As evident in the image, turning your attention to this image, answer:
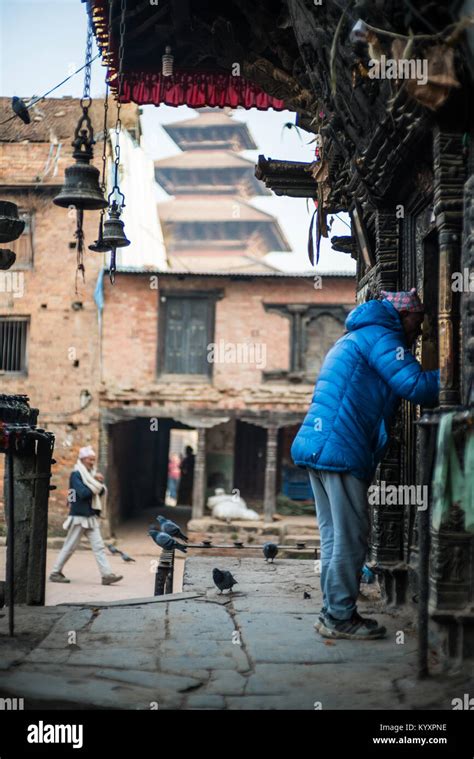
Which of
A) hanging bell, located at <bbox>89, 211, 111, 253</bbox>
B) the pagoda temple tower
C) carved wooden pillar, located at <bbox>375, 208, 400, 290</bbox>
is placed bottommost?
carved wooden pillar, located at <bbox>375, 208, 400, 290</bbox>

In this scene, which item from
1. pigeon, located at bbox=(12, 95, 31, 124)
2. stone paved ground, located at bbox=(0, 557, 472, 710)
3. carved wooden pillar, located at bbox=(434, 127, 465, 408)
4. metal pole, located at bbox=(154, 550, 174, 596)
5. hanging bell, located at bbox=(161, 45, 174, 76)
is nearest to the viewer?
stone paved ground, located at bbox=(0, 557, 472, 710)

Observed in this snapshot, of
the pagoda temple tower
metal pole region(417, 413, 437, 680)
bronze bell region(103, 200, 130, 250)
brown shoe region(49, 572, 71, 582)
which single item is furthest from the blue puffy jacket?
the pagoda temple tower

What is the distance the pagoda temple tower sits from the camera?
47125mm

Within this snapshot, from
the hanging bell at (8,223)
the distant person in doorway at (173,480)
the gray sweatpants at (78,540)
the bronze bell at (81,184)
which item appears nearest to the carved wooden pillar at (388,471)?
the hanging bell at (8,223)

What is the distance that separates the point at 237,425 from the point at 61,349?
18.1ft

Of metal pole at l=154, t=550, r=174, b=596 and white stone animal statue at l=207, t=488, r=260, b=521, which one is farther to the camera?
white stone animal statue at l=207, t=488, r=260, b=521

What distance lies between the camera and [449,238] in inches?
187

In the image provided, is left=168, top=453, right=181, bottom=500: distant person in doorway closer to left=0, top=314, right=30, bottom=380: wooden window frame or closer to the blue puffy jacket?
left=0, top=314, right=30, bottom=380: wooden window frame

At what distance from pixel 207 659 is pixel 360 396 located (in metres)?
1.74

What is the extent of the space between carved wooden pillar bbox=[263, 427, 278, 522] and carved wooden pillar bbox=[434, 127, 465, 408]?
1779 centimetres

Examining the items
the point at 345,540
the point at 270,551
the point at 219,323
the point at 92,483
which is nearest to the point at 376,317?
the point at 345,540

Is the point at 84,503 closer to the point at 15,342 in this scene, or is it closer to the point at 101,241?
the point at 101,241
